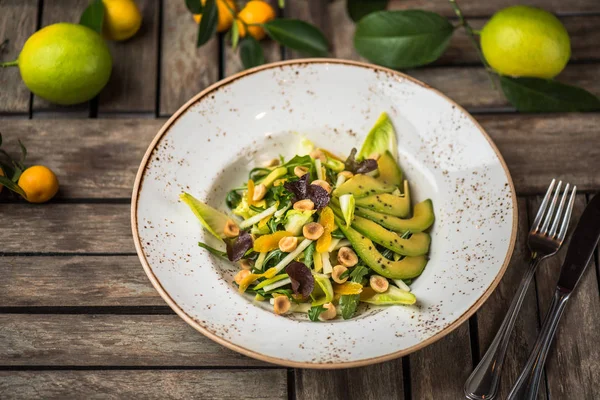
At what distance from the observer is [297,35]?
172 centimetres

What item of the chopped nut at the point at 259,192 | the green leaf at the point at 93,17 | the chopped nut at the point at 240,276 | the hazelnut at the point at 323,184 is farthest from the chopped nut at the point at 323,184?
the green leaf at the point at 93,17

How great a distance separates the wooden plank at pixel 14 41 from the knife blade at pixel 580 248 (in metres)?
1.34

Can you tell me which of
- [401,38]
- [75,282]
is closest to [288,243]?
[75,282]

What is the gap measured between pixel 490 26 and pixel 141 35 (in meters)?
0.92

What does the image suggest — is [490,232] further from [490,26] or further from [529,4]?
[529,4]

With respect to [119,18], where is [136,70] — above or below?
below

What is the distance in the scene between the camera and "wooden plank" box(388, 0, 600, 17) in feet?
6.06

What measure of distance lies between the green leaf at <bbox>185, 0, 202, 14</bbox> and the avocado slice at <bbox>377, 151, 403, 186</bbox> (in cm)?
60

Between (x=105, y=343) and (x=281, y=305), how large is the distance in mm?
381

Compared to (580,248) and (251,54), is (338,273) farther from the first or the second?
(251,54)

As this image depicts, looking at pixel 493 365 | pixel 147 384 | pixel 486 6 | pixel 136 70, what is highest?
pixel 486 6

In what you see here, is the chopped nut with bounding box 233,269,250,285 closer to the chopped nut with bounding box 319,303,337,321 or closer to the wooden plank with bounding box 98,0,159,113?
the chopped nut with bounding box 319,303,337,321

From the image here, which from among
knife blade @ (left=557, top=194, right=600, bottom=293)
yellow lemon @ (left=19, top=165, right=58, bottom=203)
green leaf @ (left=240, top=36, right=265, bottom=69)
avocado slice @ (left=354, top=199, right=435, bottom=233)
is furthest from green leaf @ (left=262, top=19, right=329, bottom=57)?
knife blade @ (left=557, top=194, right=600, bottom=293)

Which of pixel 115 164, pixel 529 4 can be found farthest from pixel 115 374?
pixel 529 4
